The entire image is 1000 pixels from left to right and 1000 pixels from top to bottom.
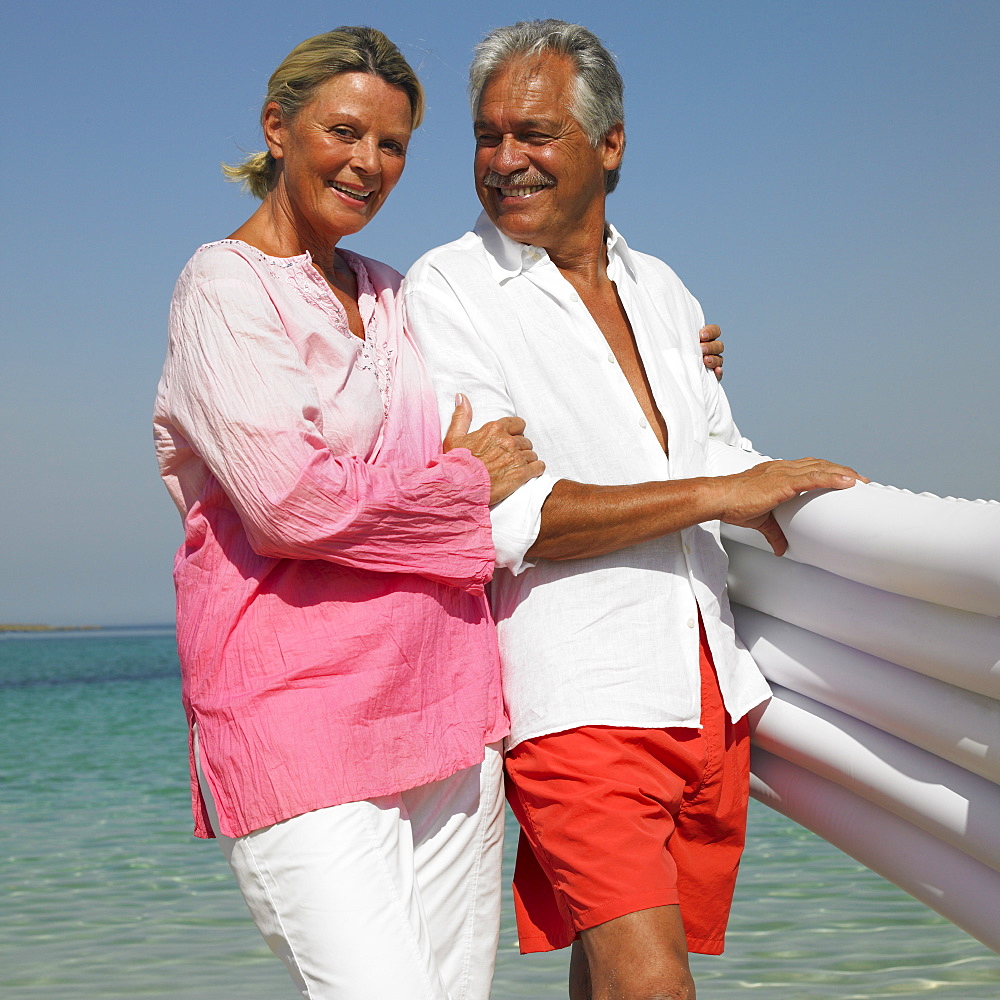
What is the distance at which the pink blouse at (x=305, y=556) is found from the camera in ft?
6.08

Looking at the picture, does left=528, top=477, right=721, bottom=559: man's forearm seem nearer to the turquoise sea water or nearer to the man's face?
the man's face

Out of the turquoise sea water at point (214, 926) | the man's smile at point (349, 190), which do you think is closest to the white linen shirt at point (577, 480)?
the man's smile at point (349, 190)

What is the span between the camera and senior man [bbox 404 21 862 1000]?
6.88 ft

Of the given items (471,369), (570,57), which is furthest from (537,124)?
(471,369)

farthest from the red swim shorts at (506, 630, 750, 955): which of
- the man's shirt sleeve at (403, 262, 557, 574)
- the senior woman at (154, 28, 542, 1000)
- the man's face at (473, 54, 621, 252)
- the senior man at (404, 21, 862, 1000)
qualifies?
the man's face at (473, 54, 621, 252)

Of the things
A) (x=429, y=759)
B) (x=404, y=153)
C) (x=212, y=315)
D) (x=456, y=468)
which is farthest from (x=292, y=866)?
(x=404, y=153)

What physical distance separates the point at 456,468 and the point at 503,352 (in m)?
0.37

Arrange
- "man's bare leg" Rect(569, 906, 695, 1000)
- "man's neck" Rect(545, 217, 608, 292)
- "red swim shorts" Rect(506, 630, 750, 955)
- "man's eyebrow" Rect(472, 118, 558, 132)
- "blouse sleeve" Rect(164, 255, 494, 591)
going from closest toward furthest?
"blouse sleeve" Rect(164, 255, 494, 591)
"man's bare leg" Rect(569, 906, 695, 1000)
"red swim shorts" Rect(506, 630, 750, 955)
"man's eyebrow" Rect(472, 118, 558, 132)
"man's neck" Rect(545, 217, 608, 292)

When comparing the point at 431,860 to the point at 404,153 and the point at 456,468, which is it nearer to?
the point at 456,468

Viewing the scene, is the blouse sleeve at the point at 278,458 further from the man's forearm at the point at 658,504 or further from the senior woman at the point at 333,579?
the man's forearm at the point at 658,504

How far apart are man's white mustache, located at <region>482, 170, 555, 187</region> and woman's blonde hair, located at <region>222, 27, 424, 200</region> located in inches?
11.0

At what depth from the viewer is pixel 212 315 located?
189 cm

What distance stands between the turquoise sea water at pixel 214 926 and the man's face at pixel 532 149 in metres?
3.21

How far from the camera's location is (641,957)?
6.50ft
